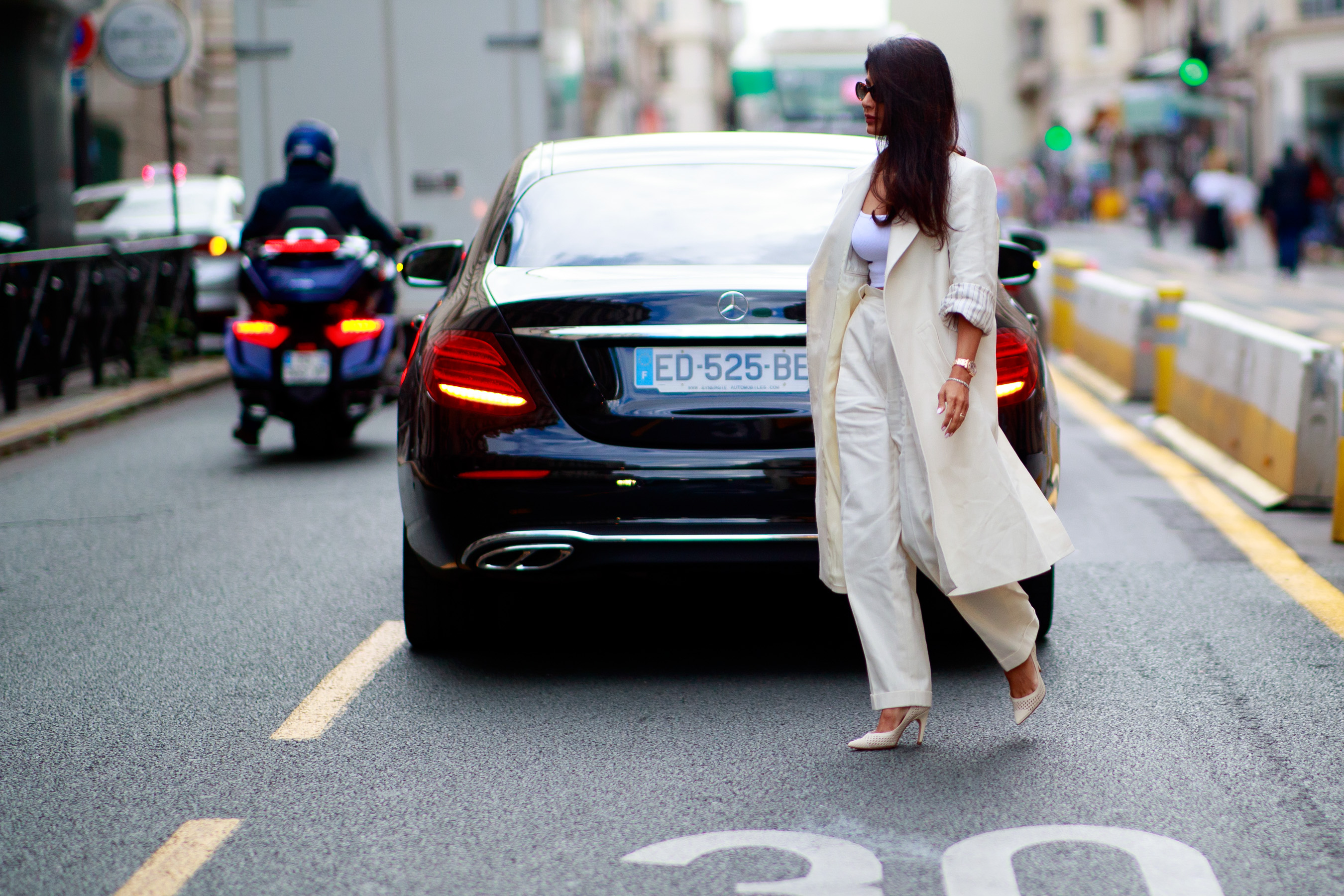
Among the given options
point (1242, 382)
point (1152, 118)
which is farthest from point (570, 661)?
point (1152, 118)

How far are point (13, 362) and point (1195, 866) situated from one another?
9288 mm

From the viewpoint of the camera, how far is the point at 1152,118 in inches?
1937

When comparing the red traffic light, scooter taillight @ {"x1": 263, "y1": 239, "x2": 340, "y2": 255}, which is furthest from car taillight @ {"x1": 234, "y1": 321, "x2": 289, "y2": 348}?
the red traffic light

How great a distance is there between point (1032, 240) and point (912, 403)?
11.5 ft

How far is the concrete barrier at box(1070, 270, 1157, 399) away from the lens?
11.7m

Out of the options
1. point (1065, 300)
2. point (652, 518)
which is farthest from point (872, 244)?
point (1065, 300)

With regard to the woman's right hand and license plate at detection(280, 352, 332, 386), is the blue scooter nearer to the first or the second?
license plate at detection(280, 352, 332, 386)

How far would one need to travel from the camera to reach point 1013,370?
4.56 meters

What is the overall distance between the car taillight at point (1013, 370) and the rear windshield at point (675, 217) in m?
0.58

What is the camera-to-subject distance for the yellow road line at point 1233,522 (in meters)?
5.73

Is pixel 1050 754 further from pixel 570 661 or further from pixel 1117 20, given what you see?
pixel 1117 20

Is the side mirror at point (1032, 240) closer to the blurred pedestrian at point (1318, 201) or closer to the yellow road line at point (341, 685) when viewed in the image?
the yellow road line at point (341, 685)

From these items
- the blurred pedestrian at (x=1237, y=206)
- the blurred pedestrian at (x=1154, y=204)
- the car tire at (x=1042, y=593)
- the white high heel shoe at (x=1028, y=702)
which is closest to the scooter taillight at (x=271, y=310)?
the car tire at (x=1042, y=593)

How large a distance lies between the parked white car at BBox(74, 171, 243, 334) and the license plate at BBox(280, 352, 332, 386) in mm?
6415
